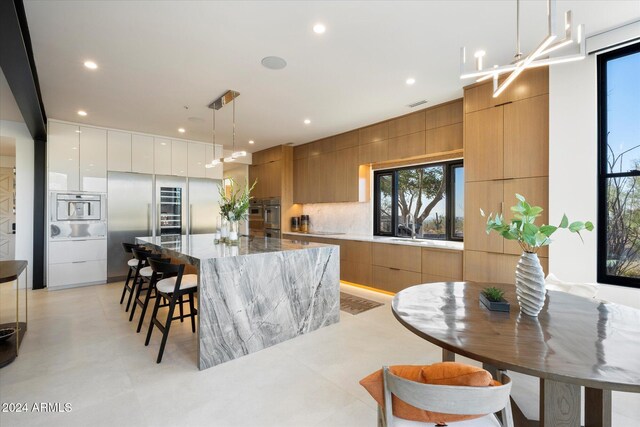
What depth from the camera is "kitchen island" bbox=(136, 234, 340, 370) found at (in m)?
2.45

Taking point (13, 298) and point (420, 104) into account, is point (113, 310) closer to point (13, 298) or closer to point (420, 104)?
point (13, 298)

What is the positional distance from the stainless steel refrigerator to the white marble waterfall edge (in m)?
3.65

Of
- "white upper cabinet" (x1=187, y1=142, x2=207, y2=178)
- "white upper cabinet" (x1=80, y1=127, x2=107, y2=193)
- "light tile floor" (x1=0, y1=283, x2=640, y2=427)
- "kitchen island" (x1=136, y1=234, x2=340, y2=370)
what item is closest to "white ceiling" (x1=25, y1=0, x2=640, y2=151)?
"white upper cabinet" (x1=80, y1=127, x2=107, y2=193)

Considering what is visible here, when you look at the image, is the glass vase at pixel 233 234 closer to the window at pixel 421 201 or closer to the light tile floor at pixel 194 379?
the light tile floor at pixel 194 379

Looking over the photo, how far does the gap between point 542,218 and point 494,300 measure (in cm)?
198

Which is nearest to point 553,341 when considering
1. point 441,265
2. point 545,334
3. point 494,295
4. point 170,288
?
point 545,334

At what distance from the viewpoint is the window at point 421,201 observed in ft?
15.0

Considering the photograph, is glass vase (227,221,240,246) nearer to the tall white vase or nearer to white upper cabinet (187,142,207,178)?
the tall white vase

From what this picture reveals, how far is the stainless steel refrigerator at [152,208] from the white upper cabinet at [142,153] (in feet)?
0.43


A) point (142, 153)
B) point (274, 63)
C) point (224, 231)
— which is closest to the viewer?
point (274, 63)

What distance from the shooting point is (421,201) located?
197 inches

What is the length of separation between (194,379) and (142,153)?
15.6 ft

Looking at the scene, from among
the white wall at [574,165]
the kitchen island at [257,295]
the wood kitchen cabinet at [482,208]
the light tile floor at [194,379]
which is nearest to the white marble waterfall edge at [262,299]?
the kitchen island at [257,295]

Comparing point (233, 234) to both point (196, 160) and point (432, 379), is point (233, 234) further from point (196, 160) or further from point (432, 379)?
point (196, 160)
